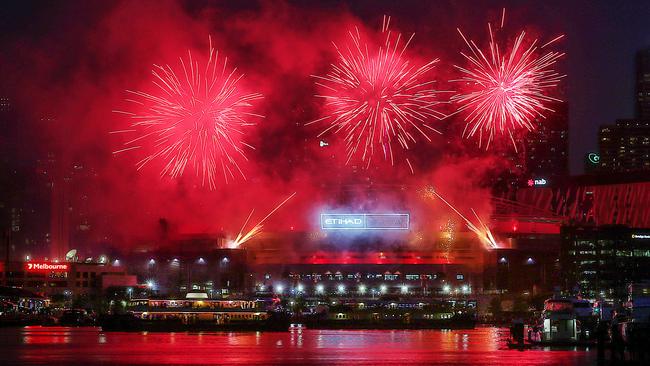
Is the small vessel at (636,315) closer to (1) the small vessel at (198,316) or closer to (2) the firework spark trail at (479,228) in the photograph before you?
(1) the small vessel at (198,316)

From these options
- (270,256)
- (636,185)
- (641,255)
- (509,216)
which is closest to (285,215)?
A: (270,256)

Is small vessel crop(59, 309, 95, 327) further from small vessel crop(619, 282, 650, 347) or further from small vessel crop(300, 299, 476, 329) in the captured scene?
small vessel crop(619, 282, 650, 347)

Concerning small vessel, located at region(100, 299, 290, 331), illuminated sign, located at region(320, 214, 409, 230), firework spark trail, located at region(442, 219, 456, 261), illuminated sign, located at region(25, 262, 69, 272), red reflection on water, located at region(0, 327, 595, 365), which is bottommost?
red reflection on water, located at region(0, 327, 595, 365)

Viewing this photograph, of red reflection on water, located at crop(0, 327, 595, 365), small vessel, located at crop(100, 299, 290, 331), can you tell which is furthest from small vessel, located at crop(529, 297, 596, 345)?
small vessel, located at crop(100, 299, 290, 331)

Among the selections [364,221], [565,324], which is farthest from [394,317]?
[364,221]

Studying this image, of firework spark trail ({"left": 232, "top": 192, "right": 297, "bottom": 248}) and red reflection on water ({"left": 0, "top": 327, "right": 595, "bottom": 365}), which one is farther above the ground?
firework spark trail ({"left": 232, "top": 192, "right": 297, "bottom": 248})

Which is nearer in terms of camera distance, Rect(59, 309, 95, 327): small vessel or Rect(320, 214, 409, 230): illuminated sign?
Rect(59, 309, 95, 327): small vessel

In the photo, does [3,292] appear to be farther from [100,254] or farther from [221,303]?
[100,254]

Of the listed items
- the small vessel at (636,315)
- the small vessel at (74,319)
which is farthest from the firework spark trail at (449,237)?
the small vessel at (636,315)
